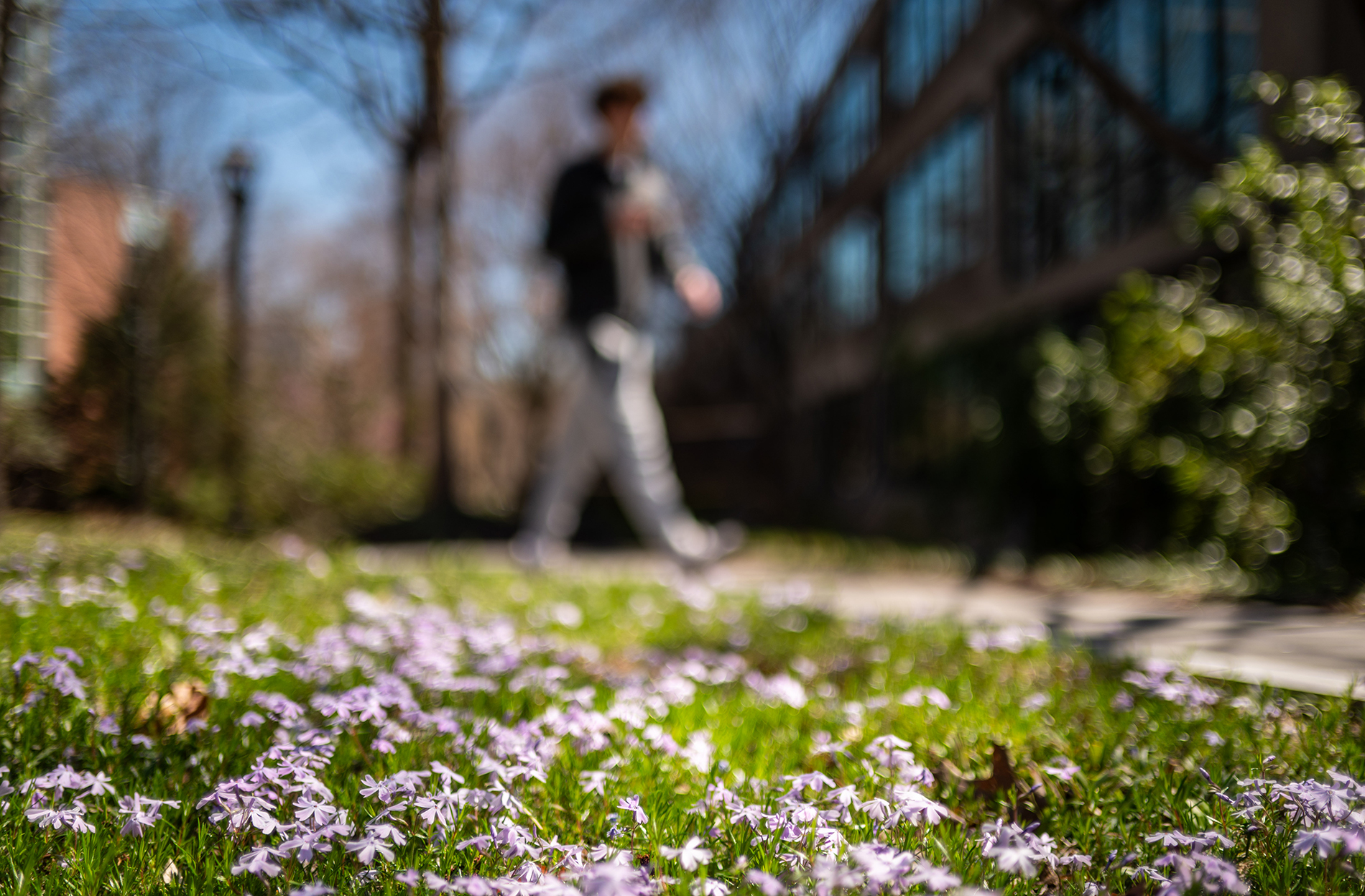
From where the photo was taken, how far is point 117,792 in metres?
1.52

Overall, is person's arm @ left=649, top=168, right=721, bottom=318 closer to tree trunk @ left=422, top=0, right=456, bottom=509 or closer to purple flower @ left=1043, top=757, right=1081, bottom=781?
tree trunk @ left=422, top=0, right=456, bottom=509

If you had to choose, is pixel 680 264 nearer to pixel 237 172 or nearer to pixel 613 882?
pixel 613 882

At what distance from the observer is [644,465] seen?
4.62 meters

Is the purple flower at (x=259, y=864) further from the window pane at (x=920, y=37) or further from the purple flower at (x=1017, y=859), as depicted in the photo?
the window pane at (x=920, y=37)

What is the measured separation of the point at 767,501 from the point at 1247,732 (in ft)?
34.7

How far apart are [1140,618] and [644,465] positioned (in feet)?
7.87

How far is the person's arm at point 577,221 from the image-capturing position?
4.59 metres

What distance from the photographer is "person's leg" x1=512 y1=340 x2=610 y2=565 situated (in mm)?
4746

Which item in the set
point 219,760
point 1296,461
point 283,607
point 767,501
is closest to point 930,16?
point 767,501

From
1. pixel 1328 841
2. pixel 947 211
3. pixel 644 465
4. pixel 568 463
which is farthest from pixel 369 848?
pixel 947 211

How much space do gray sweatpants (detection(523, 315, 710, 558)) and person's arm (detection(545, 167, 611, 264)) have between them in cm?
38

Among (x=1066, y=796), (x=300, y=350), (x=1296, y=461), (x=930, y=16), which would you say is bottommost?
(x=1066, y=796)

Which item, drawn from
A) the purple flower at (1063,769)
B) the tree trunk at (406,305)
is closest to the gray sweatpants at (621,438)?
the purple flower at (1063,769)

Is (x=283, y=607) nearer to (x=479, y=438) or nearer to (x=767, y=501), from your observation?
(x=767, y=501)
